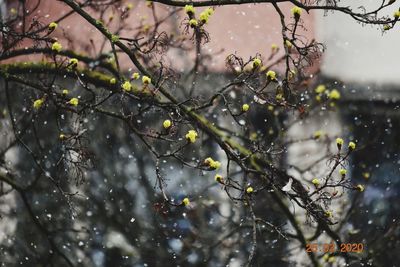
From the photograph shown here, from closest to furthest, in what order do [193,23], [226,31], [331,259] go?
1. [193,23]
2. [331,259]
3. [226,31]

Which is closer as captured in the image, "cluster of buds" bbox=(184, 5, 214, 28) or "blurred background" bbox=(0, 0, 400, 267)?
"cluster of buds" bbox=(184, 5, 214, 28)

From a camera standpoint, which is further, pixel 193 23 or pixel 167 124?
pixel 193 23

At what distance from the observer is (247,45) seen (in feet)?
22.1

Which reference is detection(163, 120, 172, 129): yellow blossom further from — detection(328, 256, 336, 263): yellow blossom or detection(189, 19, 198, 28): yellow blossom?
detection(328, 256, 336, 263): yellow blossom

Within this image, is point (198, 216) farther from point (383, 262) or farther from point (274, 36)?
point (274, 36)

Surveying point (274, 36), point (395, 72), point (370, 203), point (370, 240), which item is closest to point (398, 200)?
point (370, 203)

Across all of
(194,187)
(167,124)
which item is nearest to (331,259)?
(194,187)

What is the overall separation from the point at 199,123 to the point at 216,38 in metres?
3.43

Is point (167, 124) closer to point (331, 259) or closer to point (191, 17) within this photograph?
point (191, 17)
